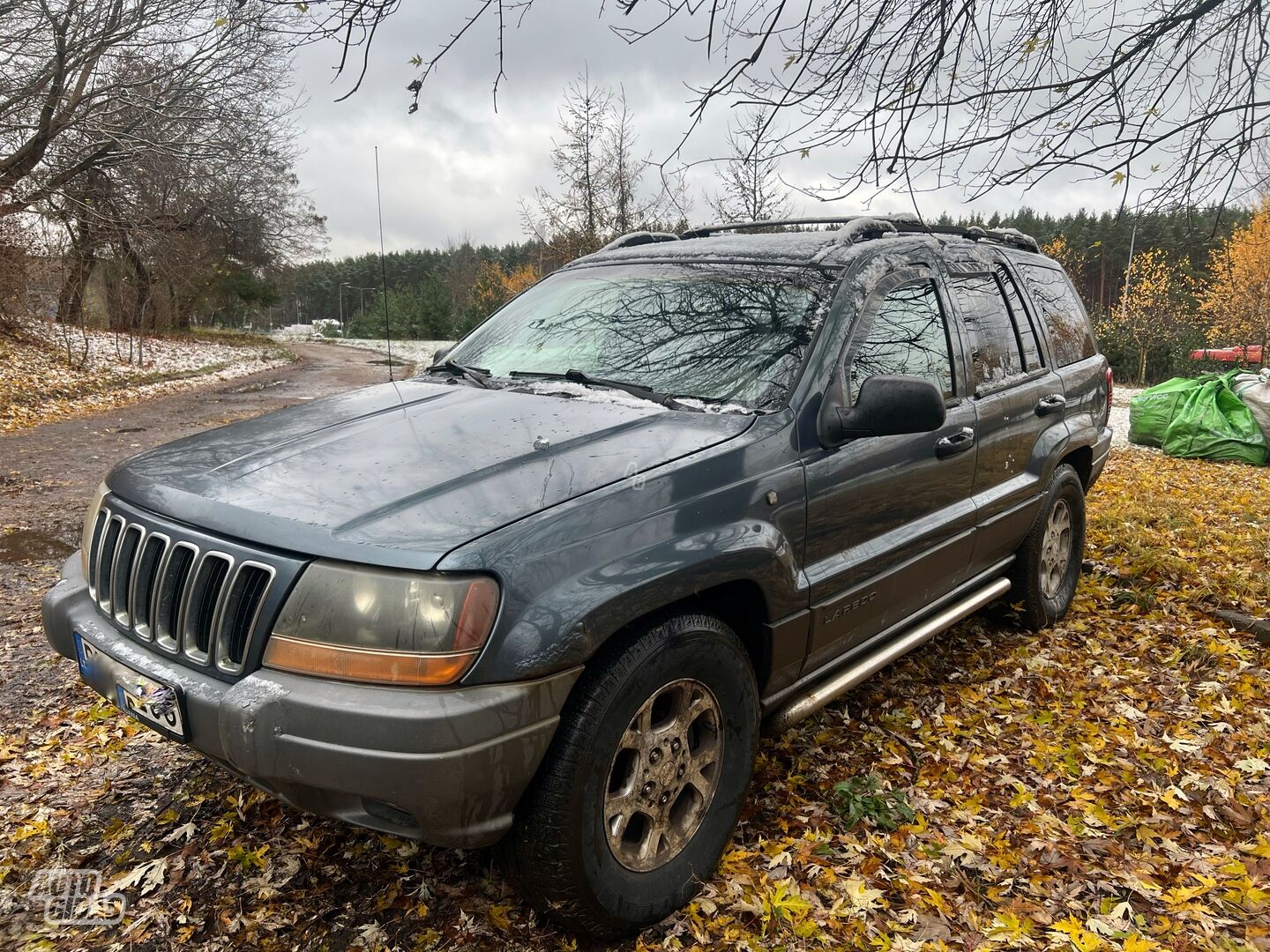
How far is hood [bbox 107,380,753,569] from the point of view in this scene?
202cm

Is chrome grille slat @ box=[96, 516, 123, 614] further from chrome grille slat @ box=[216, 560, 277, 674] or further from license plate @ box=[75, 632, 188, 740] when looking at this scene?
chrome grille slat @ box=[216, 560, 277, 674]

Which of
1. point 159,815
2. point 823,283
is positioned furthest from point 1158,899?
point 159,815

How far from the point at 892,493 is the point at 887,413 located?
51cm

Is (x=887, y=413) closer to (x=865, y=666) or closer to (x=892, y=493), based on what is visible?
(x=892, y=493)

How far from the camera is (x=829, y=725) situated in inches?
141

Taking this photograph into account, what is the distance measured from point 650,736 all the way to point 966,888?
46.2 inches

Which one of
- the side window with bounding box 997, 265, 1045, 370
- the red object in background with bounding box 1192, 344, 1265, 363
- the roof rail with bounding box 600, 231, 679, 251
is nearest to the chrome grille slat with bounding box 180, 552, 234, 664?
the roof rail with bounding box 600, 231, 679, 251

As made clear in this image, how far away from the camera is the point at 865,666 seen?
307cm

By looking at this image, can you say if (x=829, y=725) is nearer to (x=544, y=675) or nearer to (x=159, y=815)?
(x=544, y=675)

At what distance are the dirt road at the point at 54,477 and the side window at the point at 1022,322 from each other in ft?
15.6

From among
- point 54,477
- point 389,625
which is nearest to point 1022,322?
point 389,625

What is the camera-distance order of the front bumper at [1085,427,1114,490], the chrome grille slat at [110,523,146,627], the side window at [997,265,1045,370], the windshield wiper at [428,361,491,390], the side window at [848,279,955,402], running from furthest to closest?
the front bumper at [1085,427,1114,490]
the side window at [997,265,1045,370]
the windshield wiper at [428,361,491,390]
the side window at [848,279,955,402]
the chrome grille slat at [110,523,146,627]

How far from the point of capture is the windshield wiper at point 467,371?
3230mm

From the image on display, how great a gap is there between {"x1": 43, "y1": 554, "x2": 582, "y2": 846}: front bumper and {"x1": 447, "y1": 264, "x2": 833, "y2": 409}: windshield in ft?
4.09
